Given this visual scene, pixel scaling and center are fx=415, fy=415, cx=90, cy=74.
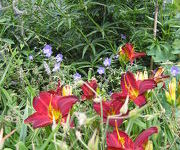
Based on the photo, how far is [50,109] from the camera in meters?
1.03

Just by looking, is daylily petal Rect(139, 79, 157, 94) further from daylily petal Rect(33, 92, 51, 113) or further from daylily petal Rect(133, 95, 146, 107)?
daylily petal Rect(33, 92, 51, 113)

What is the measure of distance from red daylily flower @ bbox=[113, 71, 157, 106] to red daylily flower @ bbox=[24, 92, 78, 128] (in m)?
0.14

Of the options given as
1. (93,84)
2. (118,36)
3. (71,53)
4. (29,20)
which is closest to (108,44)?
(118,36)

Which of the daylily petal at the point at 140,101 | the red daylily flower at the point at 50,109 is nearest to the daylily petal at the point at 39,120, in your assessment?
the red daylily flower at the point at 50,109

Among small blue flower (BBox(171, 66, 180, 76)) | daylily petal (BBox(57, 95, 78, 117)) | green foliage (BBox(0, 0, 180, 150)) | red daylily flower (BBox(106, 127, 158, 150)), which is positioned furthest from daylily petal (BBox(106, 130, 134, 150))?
green foliage (BBox(0, 0, 180, 150))

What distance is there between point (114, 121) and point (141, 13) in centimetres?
160

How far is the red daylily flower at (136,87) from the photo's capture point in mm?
1064

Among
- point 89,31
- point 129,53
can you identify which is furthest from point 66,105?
point 89,31

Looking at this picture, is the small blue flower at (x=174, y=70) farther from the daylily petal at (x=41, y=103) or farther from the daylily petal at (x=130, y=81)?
the daylily petal at (x=41, y=103)

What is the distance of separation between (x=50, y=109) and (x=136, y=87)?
0.24 metres

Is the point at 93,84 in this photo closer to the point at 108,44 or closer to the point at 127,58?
the point at 127,58

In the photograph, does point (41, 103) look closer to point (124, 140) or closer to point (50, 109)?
point (50, 109)

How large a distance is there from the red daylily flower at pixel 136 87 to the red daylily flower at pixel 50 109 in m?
0.14

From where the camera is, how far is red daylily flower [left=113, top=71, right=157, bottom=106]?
1.06 metres
